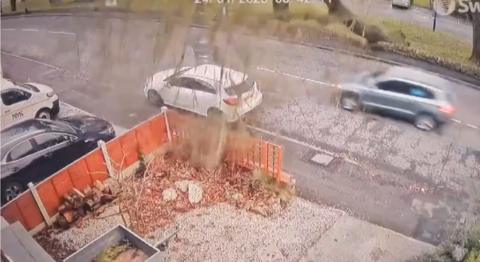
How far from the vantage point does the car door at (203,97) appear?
3.26m

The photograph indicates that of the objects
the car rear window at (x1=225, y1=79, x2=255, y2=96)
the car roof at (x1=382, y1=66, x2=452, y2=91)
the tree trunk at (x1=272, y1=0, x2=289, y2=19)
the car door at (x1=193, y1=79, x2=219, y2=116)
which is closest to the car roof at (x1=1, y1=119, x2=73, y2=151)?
the car door at (x1=193, y1=79, x2=219, y2=116)

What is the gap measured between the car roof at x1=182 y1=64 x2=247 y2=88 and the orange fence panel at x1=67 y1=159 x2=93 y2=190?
97 centimetres

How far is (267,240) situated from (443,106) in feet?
4.80

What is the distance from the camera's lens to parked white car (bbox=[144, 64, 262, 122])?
322 cm

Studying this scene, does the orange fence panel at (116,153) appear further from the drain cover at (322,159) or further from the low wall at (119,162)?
the drain cover at (322,159)

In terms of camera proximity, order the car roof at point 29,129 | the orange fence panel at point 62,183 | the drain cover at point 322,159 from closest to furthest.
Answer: the car roof at point 29,129 < the orange fence panel at point 62,183 < the drain cover at point 322,159

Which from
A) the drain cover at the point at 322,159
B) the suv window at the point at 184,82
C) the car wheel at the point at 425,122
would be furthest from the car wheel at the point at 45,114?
the car wheel at the point at 425,122

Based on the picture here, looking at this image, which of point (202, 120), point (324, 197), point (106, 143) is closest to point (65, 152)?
point (106, 143)

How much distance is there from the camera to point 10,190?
290 cm

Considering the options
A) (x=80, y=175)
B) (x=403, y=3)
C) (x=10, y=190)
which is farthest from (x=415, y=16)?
(x=10, y=190)

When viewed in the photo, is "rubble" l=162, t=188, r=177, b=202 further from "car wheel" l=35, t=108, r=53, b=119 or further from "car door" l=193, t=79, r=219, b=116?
"car wheel" l=35, t=108, r=53, b=119

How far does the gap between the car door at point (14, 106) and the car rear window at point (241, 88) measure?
1.38 metres

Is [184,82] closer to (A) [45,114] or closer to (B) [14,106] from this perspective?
(A) [45,114]

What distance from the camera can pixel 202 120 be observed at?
3.38m
